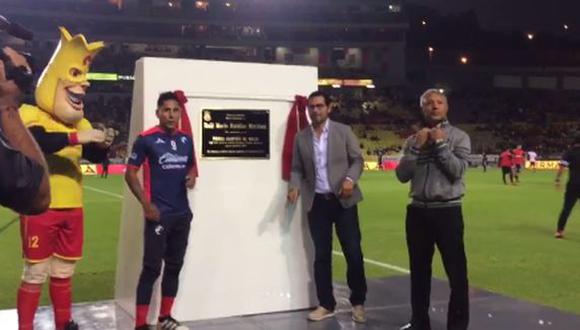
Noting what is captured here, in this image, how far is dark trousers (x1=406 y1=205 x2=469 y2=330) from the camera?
5.45 metres

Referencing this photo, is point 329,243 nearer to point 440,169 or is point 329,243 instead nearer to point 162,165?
point 440,169

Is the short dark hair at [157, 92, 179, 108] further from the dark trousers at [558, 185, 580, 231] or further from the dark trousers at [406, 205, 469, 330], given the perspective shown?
the dark trousers at [558, 185, 580, 231]

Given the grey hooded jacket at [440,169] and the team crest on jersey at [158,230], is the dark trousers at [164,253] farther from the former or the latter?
the grey hooded jacket at [440,169]

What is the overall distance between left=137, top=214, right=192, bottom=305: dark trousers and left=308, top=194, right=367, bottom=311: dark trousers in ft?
3.89

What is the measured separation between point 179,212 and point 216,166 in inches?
33.6

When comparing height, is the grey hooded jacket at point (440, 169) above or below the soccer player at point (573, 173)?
above

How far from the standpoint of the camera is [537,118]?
5719 cm

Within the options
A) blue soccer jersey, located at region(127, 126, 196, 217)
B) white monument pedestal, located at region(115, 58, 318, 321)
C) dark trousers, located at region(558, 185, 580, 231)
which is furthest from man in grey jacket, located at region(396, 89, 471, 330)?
dark trousers, located at region(558, 185, 580, 231)

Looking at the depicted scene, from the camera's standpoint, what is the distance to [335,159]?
6.24 metres

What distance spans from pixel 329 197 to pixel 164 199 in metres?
1.48

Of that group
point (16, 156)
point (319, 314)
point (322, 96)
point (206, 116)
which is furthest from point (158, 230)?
point (16, 156)

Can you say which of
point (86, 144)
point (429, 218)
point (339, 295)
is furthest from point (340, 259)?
point (86, 144)

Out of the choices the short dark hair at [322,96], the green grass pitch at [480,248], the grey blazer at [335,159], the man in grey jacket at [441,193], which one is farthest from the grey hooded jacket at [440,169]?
the green grass pitch at [480,248]

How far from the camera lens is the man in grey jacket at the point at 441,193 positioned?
5.39 m
